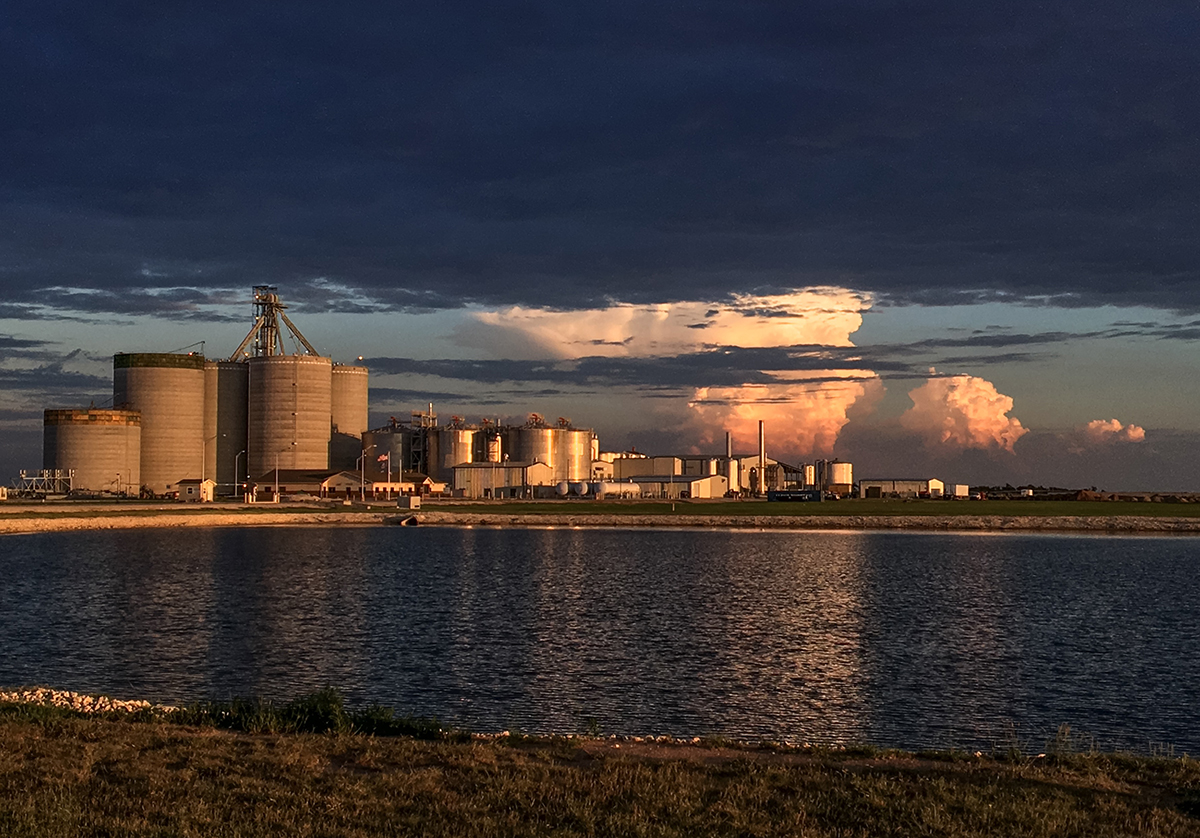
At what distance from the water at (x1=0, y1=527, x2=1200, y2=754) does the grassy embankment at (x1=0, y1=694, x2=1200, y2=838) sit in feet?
29.0

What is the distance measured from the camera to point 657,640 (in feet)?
153

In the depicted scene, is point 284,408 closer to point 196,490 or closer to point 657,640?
point 196,490

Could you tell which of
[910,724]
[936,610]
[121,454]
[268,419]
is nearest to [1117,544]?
[936,610]

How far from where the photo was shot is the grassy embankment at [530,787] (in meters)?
15.0

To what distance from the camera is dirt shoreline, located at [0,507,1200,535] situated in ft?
479

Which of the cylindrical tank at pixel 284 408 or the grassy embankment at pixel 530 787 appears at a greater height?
the cylindrical tank at pixel 284 408

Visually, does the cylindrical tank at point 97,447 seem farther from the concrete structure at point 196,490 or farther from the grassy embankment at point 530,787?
the grassy embankment at point 530,787

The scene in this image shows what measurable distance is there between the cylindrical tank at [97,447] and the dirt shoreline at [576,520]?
3270 cm

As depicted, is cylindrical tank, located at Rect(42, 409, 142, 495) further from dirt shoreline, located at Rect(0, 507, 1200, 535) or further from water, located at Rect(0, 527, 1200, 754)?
water, located at Rect(0, 527, 1200, 754)

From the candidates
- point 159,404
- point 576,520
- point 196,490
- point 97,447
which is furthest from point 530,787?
point 159,404

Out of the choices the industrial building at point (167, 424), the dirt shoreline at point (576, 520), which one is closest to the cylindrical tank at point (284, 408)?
the industrial building at point (167, 424)

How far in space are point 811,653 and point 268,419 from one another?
166 m

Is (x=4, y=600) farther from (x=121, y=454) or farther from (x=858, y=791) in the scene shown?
(x=121, y=454)

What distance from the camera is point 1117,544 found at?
403ft
